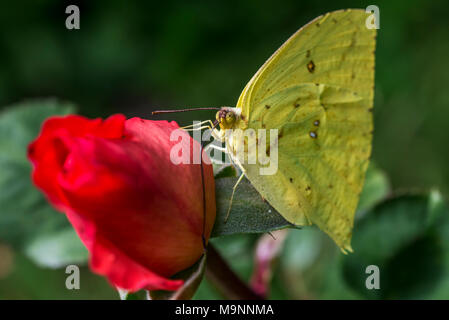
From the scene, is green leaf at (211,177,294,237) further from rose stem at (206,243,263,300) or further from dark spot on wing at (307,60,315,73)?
dark spot on wing at (307,60,315,73)

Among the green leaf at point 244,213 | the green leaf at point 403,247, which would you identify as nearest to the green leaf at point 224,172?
the green leaf at point 244,213

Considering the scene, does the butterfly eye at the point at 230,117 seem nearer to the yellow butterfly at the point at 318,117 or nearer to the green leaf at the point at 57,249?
the yellow butterfly at the point at 318,117

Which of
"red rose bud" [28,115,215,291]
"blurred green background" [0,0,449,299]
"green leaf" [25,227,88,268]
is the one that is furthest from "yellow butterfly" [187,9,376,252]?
"green leaf" [25,227,88,268]

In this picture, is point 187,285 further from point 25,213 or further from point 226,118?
point 25,213

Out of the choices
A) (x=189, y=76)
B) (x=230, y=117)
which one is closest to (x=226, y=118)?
(x=230, y=117)

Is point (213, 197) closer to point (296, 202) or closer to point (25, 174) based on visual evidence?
point (296, 202)

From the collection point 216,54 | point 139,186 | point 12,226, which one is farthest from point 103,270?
point 216,54
